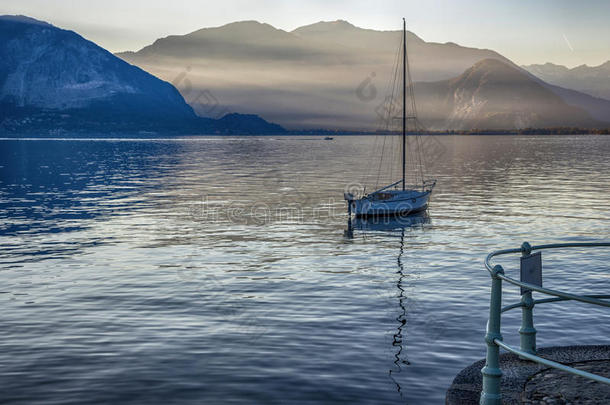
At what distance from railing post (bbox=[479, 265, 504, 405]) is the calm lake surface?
20.5ft

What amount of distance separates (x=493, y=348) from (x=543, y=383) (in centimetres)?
159

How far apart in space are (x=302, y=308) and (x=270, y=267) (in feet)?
23.8

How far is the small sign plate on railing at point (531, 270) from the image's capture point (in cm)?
732

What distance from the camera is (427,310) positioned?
1984cm

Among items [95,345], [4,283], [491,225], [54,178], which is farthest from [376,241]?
[54,178]

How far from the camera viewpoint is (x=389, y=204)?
4797 centimetres

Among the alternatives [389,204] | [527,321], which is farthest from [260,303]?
[389,204]

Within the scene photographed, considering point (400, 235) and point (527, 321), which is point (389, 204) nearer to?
point (400, 235)

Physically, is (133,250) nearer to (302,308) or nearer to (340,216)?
(302,308)

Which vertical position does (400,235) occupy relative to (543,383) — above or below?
below

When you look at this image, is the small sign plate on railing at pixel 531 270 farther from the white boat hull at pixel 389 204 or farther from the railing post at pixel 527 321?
the white boat hull at pixel 389 204

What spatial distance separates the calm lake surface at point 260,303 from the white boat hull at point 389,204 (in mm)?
2312

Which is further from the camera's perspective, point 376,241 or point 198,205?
point 198,205

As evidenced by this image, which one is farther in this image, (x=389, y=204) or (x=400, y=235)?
(x=389, y=204)
